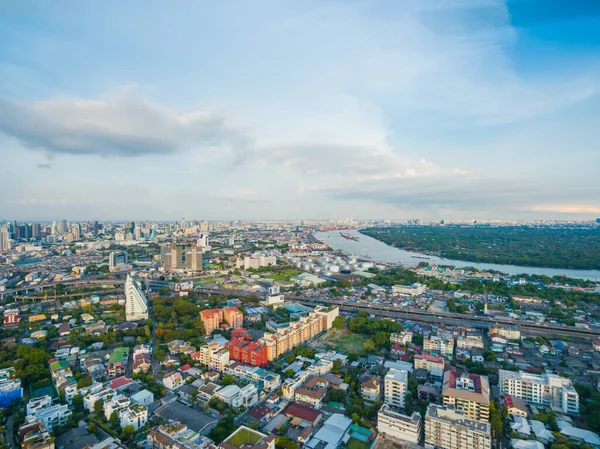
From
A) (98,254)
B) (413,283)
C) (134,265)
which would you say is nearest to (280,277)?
(413,283)

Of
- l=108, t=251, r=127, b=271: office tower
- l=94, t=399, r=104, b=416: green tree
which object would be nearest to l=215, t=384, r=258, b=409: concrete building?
l=94, t=399, r=104, b=416: green tree

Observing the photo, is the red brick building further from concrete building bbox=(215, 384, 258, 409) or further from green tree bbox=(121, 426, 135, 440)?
green tree bbox=(121, 426, 135, 440)

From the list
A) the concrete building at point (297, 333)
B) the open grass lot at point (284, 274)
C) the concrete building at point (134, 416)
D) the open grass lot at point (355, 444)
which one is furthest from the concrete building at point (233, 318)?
the open grass lot at point (284, 274)

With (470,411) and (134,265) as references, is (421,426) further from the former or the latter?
(134,265)

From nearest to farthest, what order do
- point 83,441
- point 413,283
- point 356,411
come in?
1. point 83,441
2. point 356,411
3. point 413,283

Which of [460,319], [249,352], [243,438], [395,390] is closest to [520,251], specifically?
[460,319]

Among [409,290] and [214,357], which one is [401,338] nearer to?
[214,357]
